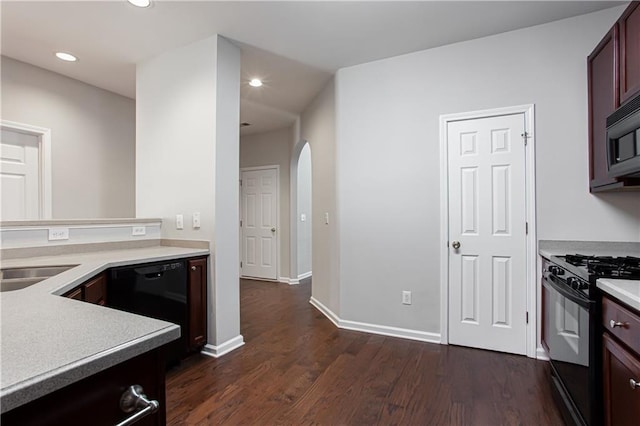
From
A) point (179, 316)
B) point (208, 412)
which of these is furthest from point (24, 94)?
point (208, 412)

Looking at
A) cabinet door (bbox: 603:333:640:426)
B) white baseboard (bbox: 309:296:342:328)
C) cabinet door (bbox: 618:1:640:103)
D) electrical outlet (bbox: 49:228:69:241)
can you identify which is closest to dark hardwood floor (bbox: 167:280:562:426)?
white baseboard (bbox: 309:296:342:328)

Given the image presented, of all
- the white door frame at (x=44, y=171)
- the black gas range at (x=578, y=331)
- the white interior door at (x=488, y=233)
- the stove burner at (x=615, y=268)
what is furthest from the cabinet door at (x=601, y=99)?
the white door frame at (x=44, y=171)

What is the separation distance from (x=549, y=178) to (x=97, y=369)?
3039 mm

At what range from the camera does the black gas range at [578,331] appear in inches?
57.3

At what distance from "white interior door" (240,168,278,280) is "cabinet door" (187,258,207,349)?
2998mm

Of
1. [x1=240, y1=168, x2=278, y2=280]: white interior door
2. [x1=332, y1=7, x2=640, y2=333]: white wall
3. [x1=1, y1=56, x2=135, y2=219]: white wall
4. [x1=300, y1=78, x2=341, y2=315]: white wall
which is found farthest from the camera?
[x1=240, y1=168, x2=278, y2=280]: white interior door

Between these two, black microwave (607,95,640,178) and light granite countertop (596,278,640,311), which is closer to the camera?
light granite countertop (596,278,640,311)

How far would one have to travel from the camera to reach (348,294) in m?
3.30

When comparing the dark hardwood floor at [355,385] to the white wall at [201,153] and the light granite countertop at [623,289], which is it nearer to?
the white wall at [201,153]

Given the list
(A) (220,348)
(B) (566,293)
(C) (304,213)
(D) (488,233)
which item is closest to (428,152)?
(D) (488,233)

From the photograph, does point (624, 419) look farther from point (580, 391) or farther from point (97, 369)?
point (97, 369)

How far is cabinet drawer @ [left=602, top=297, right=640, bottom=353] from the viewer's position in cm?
118

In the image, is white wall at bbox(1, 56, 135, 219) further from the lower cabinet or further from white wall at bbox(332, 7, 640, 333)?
the lower cabinet

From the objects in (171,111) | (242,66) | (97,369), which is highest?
(242,66)
